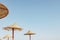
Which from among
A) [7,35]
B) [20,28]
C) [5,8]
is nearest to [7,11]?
[5,8]

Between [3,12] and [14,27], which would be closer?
[3,12]

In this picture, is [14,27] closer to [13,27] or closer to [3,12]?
[13,27]

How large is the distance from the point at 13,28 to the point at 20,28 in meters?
0.60

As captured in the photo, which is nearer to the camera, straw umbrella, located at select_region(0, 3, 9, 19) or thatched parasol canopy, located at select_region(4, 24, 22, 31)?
straw umbrella, located at select_region(0, 3, 9, 19)

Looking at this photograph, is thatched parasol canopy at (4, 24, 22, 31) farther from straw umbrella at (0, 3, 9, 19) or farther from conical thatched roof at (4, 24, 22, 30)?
straw umbrella at (0, 3, 9, 19)

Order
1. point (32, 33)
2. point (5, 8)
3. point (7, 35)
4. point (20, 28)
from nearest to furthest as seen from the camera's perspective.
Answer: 1. point (5, 8)
2. point (20, 28)
3. point (32, 33)
4. point (7, 35)

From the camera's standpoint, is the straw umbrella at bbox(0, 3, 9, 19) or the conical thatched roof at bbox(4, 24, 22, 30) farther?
the conical thatched roof at bbox(4, 24, 22, 30)

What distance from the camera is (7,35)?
738 inches

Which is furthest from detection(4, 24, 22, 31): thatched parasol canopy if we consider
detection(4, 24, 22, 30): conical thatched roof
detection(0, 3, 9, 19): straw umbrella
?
detection(0, 3, 9, 19): straw umbrella

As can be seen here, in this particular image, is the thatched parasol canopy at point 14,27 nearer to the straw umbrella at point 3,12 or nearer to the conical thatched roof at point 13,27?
the conical thatched roof at point 13,27

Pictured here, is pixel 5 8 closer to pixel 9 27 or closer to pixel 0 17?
pixel 0 17

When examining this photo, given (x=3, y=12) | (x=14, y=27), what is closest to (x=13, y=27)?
(x=14, y=27)

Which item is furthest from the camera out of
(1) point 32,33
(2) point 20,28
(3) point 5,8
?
(1) point 32,33

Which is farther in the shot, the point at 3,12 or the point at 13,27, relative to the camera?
the point at 13,27
